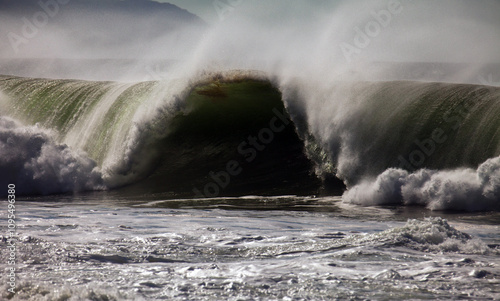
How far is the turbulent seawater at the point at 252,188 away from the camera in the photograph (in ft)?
15.4

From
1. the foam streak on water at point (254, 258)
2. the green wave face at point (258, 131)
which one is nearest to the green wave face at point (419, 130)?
the green wave face at point (258, 131)

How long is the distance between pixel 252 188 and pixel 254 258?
5613 mm

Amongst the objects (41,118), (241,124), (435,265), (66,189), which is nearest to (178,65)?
(241,124)

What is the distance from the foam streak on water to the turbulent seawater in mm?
24

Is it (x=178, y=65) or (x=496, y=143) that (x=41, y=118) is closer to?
(x=178, y=65)

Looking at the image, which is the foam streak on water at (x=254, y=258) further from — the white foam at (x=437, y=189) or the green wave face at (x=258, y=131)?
the green wave face at (x=258, y=131)

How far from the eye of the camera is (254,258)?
17.9 feet

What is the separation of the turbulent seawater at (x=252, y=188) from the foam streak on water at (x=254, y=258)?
0.02 m

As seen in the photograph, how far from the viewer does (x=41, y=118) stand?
15648 millimetres

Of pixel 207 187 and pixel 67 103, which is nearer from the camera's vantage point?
pixel 207 187

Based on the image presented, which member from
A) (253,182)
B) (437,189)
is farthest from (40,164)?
(437,189)

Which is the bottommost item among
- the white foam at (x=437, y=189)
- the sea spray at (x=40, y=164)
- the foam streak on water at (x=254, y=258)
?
the foam streak on water at (x=254, y=258)

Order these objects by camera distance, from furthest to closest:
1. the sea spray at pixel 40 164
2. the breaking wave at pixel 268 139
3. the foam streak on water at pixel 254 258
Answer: the sea spray at pixel 40 164 < the breaking wave at pixel 268 139 < the foam streak on water at pixel 254 258

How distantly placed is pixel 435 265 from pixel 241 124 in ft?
30.4
